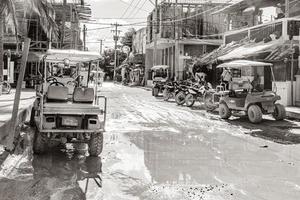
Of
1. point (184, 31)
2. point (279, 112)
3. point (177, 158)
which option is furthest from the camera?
point (184, 31)

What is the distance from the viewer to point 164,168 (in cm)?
768

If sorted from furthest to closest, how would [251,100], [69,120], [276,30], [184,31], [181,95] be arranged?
[184,31], [276,30], [181,95], [251,100], [69,120]

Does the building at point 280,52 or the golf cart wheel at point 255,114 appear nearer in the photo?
the golf cart wheel at point 255,114

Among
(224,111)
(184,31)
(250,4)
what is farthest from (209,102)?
(184,31)

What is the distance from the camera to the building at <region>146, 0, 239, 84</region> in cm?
4431

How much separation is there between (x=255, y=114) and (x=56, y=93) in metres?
8.51

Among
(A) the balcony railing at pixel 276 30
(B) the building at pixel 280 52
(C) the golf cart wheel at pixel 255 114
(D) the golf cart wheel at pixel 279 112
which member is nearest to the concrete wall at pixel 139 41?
(A) the balcony railing at pixel 276 30

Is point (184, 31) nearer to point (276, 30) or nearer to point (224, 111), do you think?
point (276, 30)

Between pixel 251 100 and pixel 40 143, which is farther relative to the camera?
pixel 251 100

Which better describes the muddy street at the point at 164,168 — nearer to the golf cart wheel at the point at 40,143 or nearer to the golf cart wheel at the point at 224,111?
the golf cart wheel at the point at 40,143

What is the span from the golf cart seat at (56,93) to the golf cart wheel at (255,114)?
27.5 feet

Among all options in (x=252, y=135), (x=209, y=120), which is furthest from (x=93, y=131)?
(x=209, y=120)

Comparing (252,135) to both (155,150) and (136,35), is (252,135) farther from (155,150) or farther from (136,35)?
(136,35)

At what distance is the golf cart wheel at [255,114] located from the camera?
49.9 feet
